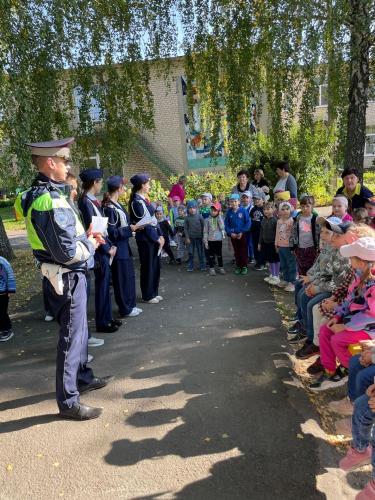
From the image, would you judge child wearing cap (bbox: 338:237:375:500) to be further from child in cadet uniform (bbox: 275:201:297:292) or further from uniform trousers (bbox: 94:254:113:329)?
child in cadet uniform (bbox: 275:201:297:292)

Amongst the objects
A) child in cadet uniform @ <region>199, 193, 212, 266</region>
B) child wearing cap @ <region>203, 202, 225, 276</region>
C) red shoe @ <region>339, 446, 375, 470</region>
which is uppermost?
child in cadet uniform @ <region>199, 193, 212, 266</region>

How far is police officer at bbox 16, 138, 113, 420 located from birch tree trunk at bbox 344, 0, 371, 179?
4.69m

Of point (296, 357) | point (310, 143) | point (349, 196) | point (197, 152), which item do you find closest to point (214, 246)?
point (349, 196)

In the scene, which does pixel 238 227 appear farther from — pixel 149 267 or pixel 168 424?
pixel 168 424

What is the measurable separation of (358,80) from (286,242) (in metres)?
2.98

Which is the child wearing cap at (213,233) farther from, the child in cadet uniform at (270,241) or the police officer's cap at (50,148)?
the police officer's cap at (50,148)

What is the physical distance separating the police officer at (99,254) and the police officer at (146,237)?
1069 millimetres

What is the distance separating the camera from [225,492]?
2.64m

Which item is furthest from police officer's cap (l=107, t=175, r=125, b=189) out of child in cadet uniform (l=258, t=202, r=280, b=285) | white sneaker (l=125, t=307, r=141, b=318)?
child in cadet uniform (l=258, t=202, r=280, b=285)

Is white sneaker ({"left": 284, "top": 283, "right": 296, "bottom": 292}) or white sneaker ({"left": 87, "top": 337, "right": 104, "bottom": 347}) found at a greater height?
white sneaker ({"left": 87, "top": 337, "right": 104, "bottom": 347})

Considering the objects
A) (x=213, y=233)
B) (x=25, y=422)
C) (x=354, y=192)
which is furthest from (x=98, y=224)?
(x=213, y=233)

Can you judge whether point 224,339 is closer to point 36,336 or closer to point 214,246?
point 36,336

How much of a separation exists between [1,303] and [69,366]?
2625mm

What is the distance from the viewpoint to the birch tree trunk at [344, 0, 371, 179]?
567 centimetres
